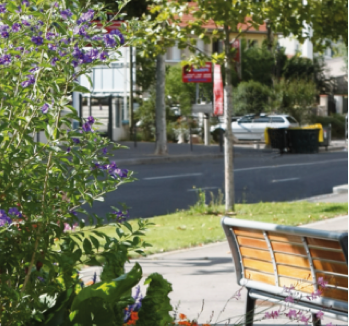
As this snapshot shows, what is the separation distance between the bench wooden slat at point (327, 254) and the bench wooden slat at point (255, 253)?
1.24 ft

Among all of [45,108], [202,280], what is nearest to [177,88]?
[202,280]

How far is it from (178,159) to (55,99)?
73.9 ft

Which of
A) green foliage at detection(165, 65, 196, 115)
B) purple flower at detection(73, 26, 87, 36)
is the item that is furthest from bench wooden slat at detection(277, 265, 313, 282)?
green foliage at detection(165, 65, 196, 115)

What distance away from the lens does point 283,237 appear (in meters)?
3.86

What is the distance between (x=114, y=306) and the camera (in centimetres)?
306

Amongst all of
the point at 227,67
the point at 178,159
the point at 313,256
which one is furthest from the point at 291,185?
the point at 313,256

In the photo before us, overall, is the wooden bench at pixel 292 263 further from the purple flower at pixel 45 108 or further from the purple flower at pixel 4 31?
the purple flower at pixel 4 31

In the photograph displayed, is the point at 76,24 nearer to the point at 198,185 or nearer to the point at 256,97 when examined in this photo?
the point at 198,185

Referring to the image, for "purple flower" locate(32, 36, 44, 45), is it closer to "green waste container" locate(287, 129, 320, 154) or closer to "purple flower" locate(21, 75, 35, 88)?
"purple flower" locate(21, 75, 35, 88)

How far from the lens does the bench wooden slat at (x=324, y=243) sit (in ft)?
11.7

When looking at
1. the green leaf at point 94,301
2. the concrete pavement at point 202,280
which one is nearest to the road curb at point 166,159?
the concrete pavement at point 202,280

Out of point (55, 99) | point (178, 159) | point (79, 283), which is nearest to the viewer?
point (55, 99)

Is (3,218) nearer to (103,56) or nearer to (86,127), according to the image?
(86,127)

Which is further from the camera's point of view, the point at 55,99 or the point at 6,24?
the point at 6,24
